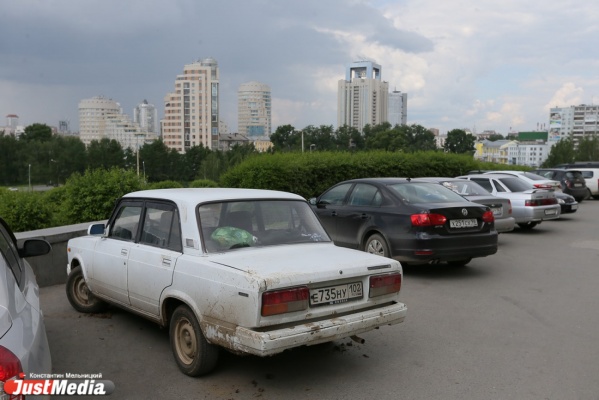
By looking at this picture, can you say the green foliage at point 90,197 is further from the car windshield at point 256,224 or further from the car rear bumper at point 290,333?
the car rear bumper at point 290,333

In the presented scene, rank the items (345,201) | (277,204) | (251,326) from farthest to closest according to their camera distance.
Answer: (345,201), (277,204), (251,326)

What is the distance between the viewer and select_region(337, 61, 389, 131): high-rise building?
137m

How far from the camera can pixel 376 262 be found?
483 cm

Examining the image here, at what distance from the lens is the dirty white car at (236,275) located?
4.11 meters

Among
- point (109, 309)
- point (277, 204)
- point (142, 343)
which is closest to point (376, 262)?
point (277, 204)

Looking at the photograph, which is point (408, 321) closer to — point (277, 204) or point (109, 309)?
point (277, 204)

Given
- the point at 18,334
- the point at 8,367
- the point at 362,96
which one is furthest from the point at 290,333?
the point at 362,96

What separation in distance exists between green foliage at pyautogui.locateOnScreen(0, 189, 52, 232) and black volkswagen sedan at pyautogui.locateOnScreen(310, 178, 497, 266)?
694 centimetres

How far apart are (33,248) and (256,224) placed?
6.33ft

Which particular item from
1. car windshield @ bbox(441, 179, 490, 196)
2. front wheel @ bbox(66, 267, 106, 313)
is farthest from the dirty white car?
car windshield @ bbox(441, 179, 490, 196)

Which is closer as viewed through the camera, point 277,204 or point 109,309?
point 277,204

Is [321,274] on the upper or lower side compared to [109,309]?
upper

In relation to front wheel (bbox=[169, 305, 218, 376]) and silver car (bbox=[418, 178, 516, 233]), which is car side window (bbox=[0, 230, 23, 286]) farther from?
silver car (bbox=[418, 178, 516, 233])

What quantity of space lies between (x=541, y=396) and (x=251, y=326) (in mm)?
2364
